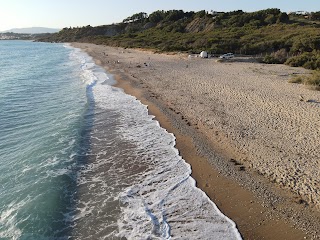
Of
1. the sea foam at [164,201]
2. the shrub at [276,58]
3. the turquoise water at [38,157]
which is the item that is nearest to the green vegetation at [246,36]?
the shrub at [276,58]

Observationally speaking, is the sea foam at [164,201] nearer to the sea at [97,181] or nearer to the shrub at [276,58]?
the sea at [97,181]

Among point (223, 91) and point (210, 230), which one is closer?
point (210, 230)

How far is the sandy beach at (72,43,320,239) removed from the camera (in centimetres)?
808

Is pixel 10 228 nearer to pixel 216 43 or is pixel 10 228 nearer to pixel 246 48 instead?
pixel 246 48

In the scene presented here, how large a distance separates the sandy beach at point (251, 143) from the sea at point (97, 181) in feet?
2.18

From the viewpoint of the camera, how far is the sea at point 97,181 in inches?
303

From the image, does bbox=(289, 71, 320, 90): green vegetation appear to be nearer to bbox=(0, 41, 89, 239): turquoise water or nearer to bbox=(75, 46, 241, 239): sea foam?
bbox=(75, 46, 241, 239): sea foam

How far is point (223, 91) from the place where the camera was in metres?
20.0

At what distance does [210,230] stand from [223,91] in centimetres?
1348

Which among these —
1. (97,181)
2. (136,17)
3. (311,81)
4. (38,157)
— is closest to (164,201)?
(97,181)

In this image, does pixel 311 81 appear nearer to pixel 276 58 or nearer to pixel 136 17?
pixel 276 58

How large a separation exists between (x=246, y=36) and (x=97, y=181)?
42601 millimetres

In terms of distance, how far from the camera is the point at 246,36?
4747cm

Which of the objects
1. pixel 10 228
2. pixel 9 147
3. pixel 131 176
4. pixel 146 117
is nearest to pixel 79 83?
pixel 146 117
